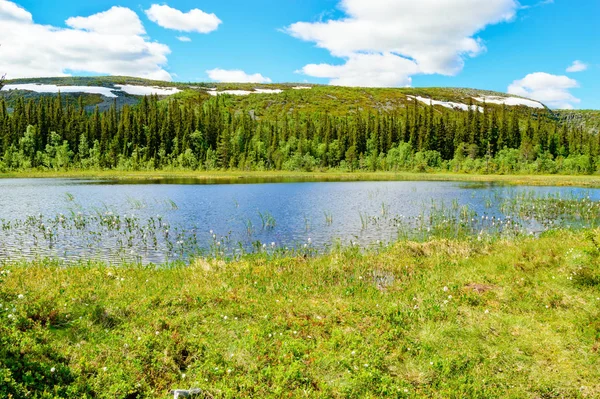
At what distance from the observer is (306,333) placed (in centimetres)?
892

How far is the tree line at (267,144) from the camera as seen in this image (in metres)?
117

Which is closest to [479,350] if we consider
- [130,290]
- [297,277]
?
[297,277]

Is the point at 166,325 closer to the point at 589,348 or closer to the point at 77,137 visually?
the point at 589,348

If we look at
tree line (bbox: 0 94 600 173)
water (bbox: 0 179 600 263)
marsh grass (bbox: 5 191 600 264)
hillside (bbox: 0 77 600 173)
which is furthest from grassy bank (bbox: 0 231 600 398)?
hillside (bbox: 0 77 600 173)

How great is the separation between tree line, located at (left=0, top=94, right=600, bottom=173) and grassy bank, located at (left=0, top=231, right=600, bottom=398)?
10633 centimetres

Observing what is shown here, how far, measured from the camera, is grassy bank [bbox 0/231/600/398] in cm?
694

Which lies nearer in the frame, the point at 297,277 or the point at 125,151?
the point at 297,277

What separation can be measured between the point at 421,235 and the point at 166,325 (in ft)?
58.5

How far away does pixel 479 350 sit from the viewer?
333 inches

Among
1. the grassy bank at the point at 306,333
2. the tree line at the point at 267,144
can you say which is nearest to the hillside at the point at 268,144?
the tree line at the point at 267,144

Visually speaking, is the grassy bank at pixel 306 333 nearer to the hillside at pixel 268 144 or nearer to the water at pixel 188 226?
the water at pixel 188 226

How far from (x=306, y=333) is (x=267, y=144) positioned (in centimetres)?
12899

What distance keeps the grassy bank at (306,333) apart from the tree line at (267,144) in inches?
4186

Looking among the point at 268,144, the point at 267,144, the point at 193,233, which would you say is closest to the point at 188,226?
the point at 193,233
